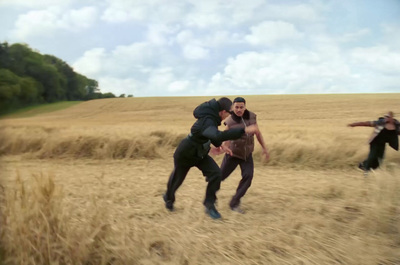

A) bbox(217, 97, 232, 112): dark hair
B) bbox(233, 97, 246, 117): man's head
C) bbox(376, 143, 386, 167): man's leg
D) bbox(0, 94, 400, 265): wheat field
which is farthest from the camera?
bbox(376, 143, 386, 167): man's leg

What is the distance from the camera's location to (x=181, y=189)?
7844 millimetres

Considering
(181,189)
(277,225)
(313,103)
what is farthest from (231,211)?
(313,103)

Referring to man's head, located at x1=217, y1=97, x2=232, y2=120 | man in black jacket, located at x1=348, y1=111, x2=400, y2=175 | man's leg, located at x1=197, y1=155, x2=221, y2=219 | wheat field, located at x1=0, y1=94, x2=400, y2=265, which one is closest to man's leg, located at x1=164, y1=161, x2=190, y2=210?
wheat field, located at x1=0, y1=94, x2=400, y2=265

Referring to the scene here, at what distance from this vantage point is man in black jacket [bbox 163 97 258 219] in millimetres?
4934

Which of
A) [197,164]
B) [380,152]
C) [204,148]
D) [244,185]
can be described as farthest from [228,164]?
[380,152]

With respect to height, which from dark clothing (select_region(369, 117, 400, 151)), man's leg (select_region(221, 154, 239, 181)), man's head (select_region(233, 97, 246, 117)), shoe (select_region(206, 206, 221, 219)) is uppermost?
man's head (select_region(233, 97, 246, 117))

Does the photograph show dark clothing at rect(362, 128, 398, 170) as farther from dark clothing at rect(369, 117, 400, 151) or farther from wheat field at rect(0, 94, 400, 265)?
wheat field at rect(0, 94, 400, 265)

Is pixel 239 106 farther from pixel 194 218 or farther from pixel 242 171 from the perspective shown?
pixel 194 218

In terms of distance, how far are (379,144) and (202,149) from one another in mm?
4605

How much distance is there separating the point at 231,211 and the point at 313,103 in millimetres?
27776

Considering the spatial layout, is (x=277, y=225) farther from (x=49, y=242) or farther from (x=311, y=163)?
(x=311, y=163)

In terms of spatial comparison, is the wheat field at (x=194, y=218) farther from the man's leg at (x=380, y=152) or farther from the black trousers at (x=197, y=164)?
the man's leg at (x=380, y=152)

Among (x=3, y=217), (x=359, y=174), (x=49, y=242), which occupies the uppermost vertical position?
(x=3, y=217)

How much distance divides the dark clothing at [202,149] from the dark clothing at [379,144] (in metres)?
4.27
